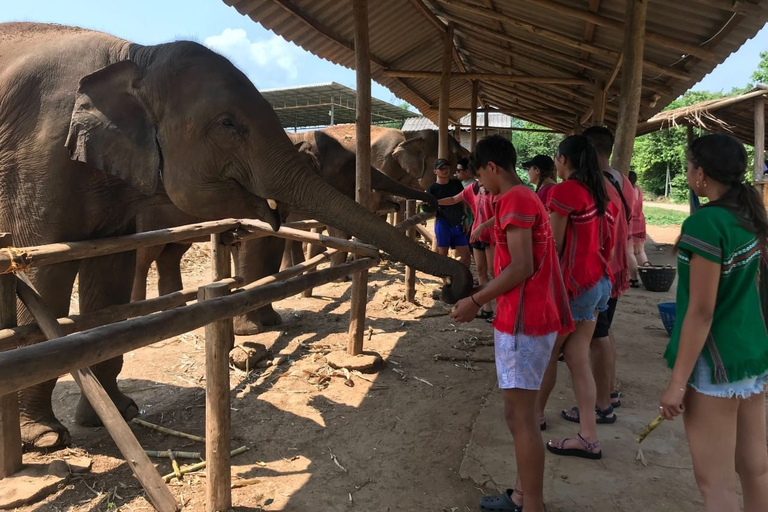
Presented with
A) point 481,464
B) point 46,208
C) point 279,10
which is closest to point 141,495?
point 46,208

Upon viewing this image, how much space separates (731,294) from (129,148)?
2940mm

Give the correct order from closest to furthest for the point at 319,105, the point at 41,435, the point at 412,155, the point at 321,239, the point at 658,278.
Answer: the point at 41,435, the point at 321,239, the point at 658,278, the point at 412,155, the point at 319,105

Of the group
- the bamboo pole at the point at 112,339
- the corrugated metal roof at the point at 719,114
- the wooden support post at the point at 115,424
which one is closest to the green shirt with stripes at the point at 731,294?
the bamboo pole at the point at 112,339

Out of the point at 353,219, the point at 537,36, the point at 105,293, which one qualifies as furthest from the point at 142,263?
the point at 537,36

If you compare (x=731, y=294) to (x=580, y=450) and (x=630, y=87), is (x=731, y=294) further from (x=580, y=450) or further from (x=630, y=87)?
(x=630, y=87)

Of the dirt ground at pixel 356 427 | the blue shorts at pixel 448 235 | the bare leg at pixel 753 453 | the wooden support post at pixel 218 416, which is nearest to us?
the bare leg at pixel 753 453

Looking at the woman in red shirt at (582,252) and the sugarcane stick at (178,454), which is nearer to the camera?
the woman in red shirt at (582,252)

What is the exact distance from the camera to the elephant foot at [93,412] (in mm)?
3633

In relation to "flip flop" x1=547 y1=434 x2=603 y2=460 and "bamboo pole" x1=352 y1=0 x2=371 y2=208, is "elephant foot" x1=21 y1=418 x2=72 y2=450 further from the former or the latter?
"flip flop" x1=547 y1=434 x2=603 y2=460

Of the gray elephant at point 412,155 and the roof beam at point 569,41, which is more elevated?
the roof beam at point 569,41

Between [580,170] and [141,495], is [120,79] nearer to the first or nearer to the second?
[141,495]

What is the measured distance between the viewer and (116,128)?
9.25 feet

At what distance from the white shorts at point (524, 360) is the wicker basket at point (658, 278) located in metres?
6.57

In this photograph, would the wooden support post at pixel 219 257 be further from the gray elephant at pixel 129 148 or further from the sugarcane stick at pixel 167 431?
the sugarcane stick at pixel 167 431
